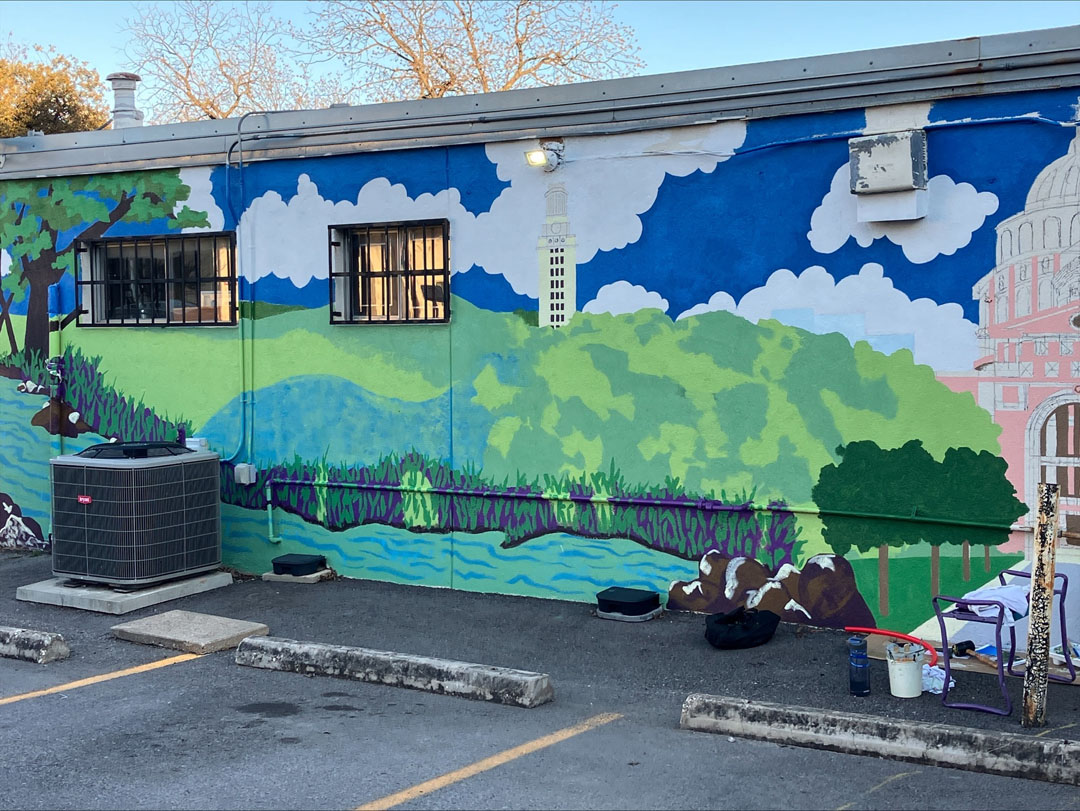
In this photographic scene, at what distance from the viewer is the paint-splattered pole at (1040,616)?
6598 mm

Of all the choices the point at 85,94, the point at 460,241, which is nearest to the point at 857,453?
the point at 460,241

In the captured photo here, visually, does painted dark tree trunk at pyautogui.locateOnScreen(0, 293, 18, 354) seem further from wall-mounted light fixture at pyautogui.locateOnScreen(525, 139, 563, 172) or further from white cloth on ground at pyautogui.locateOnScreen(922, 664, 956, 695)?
white cloth on ground at pyautogui.locateOnScreen(922, 664, 956, 695)

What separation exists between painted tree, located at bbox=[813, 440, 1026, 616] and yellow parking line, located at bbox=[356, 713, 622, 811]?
2587 mm

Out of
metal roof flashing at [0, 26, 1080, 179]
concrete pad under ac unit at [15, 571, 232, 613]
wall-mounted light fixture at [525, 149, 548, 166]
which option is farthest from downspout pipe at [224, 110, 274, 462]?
wall-mounted light fixture at [525, 149, 548, 166]

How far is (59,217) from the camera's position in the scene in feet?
40.2

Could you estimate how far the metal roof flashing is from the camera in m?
8.02

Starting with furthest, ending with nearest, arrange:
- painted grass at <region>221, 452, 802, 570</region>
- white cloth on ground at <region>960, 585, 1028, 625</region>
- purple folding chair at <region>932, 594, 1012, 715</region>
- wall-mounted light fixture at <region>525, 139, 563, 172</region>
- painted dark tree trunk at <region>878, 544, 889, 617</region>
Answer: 1. wall-mounted light fixture at <region>525, 139, 563, 172</region>
2. painted grass at <region>221, 452, 802, 570</region>
3. painted dark tree trunk at <region>878, 544, 889, 617</region>
4. white cloth on ground at <region>960, 585, 1028, 625</region>
5. purple folding chair at <region>932, 594, 1012, 715</region>

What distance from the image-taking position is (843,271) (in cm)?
864

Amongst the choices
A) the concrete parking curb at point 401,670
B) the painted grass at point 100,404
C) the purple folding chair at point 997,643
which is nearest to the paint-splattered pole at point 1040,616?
the purple folding chair at point 997,643

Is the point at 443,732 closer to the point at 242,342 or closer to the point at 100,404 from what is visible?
the point at 242,342

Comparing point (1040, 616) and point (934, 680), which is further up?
point (1040, 616)

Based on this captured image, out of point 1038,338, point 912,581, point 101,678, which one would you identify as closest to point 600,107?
point 1038,338

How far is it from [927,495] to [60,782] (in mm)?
5840

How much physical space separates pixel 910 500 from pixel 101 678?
5.80 metres
